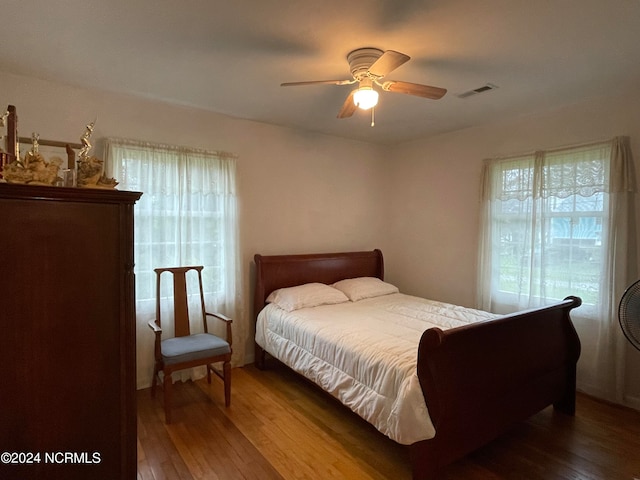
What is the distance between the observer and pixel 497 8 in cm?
180

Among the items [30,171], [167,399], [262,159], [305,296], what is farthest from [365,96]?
[167,399]

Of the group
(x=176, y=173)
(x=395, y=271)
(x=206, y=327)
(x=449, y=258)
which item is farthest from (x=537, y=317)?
(x=176, y=173)

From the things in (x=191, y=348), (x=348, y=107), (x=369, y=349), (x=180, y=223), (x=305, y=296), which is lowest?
(x=191, y=348)

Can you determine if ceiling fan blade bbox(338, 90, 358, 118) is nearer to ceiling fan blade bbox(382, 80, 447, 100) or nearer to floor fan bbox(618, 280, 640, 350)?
ceiling fan blade bbox(382, 80, 447, 100)

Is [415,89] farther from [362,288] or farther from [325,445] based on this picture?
[325,445]

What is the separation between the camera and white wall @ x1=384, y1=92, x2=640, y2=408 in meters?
3.01

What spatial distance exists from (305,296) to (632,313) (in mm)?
2449

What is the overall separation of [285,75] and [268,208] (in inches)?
61.9

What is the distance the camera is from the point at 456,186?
412cm

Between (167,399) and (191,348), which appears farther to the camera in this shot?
(191,348)

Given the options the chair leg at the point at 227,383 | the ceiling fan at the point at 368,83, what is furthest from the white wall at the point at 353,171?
the ceiling fan at the point at 368,83

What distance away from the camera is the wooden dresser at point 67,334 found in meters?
1.28

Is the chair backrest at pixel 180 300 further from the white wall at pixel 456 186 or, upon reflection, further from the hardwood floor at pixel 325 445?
the white wall at pixel 456 186

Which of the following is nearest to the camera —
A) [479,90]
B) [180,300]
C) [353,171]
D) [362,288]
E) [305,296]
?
[479,90]
